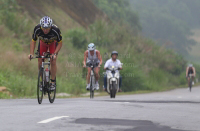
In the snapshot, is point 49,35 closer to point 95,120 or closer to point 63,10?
point 95,120

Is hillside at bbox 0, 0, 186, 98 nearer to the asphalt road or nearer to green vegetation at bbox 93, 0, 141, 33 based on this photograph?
the asphalt road

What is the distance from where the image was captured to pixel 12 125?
7.81 meters

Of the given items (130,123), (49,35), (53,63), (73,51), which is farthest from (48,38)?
(73,51)

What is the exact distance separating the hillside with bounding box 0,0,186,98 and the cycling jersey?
19.7 ft

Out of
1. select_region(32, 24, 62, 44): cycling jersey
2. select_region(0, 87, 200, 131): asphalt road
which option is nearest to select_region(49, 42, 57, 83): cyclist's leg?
select_region(32, 24, 62, 44): cycling jersey

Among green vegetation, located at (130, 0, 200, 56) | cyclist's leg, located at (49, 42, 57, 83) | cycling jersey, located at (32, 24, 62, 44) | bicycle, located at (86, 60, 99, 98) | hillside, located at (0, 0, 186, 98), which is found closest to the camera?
cycling jersey, located at (32, 24, 62, 44)

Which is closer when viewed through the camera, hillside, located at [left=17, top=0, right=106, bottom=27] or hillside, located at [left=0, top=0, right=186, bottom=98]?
hillside, located at [left=0, top=0, right=186, bottom=98]

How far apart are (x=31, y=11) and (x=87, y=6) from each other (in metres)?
16.7

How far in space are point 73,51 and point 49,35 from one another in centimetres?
2072

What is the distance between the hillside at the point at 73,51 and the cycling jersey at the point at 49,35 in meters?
6.00

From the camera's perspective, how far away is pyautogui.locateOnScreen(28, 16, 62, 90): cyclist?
1243 cm

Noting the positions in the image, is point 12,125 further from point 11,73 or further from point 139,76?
point 139,76

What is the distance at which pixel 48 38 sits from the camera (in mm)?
12969

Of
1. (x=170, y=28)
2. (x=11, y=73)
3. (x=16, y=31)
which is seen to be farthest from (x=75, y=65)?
(x=170, y=28)
